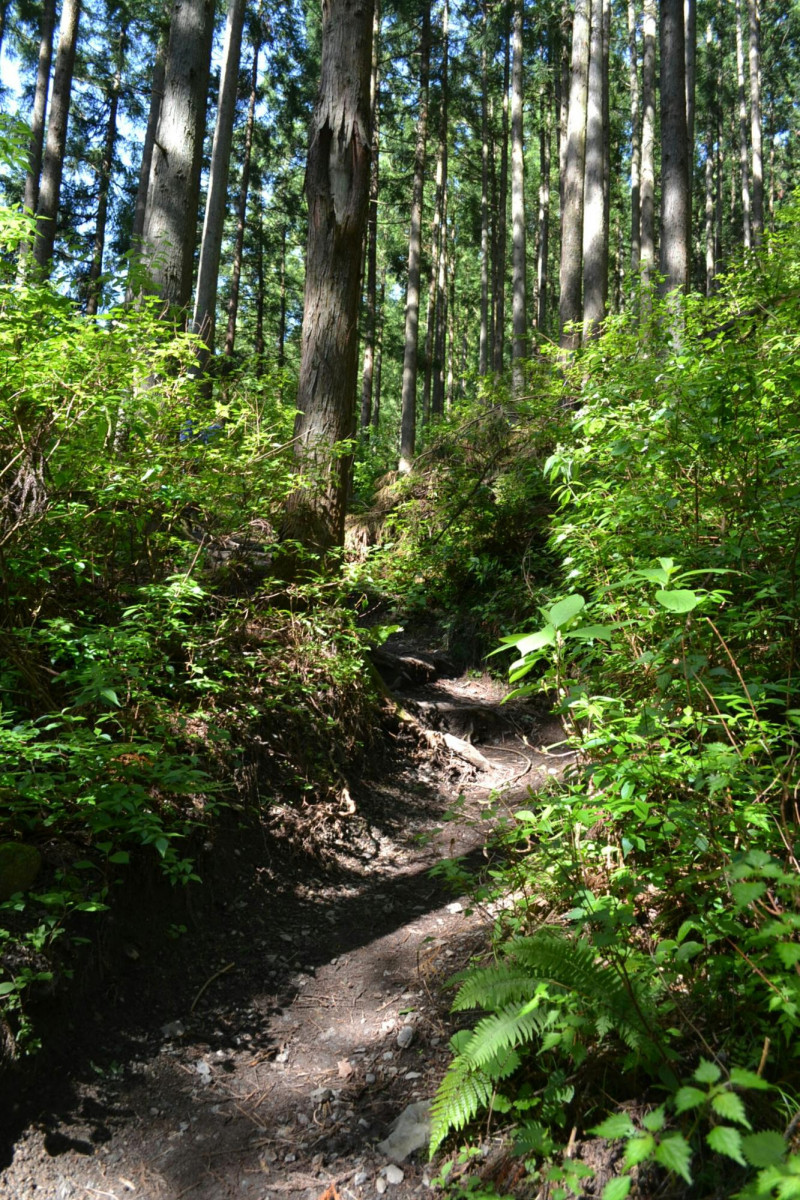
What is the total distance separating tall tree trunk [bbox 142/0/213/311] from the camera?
6.64 meters

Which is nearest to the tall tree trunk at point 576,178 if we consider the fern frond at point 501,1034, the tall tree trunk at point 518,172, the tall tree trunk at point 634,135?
the tall tree trunk at point 518,172

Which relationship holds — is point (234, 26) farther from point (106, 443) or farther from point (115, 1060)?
point (115, 1060)

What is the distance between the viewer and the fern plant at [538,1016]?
1.99 m

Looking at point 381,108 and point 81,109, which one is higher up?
point 81,109

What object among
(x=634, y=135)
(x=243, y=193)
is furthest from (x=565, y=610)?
(x=634, y=135)

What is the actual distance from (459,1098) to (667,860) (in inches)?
40.2

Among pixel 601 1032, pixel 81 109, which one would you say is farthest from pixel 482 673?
pixel 81 109

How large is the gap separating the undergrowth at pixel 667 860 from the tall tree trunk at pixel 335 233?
2367mm

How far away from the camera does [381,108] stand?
744 inches

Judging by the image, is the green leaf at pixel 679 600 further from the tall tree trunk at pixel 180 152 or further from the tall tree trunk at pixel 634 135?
the tall tree trunk at pixel 634 135

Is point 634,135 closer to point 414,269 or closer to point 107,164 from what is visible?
point 414,269

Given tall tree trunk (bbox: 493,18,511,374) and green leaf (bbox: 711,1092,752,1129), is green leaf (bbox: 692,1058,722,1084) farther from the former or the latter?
tall tree trunk (bbox: 493,18,511,374)

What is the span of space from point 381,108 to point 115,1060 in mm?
22024

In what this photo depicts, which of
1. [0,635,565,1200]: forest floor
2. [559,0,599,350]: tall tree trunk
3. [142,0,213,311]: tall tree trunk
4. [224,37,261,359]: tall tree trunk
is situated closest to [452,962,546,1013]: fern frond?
[0,635,565,1200]: forest floor
